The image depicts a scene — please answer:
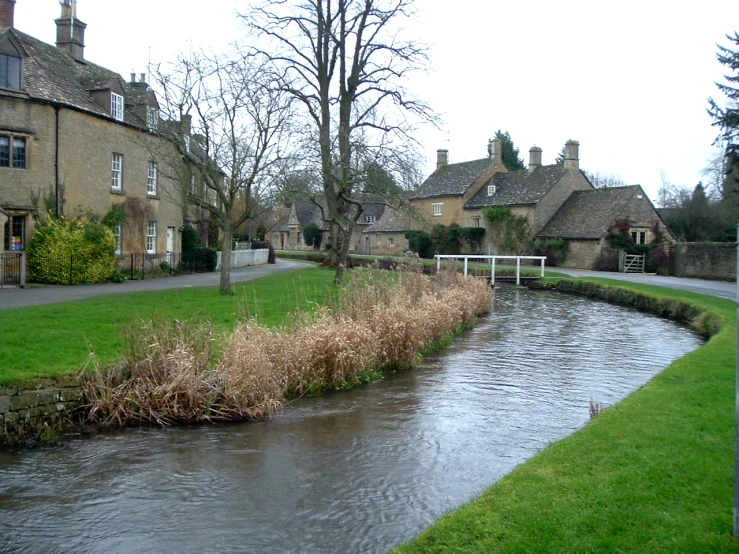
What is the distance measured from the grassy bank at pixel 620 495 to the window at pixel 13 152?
82.7 feet

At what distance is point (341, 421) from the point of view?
35.3ft

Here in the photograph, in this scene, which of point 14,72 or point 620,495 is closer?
point 620,495

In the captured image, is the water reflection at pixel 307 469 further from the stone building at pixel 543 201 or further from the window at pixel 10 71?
the stone building at pixel 543 201

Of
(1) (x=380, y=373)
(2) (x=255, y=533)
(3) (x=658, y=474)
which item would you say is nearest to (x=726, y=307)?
(1) (x=380, y=373)

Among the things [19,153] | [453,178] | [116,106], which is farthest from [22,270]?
[453,178]

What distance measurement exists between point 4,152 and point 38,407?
2011cm

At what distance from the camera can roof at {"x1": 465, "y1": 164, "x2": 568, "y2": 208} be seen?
2185 inches

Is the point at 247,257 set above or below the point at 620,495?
above

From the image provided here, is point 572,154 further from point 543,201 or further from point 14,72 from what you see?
point 14,72

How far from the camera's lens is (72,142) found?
93.7 feet

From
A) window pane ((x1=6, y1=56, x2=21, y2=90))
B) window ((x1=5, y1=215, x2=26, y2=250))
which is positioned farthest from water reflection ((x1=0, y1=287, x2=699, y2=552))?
window pane ((x1=6, y1=56, x2=21, y2=90))

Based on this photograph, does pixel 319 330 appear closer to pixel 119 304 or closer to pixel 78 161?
pixel 119 304

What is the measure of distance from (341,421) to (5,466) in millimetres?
4753

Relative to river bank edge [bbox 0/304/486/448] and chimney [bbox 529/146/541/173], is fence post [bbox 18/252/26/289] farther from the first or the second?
chimney [bbox 529/146/541/173]
